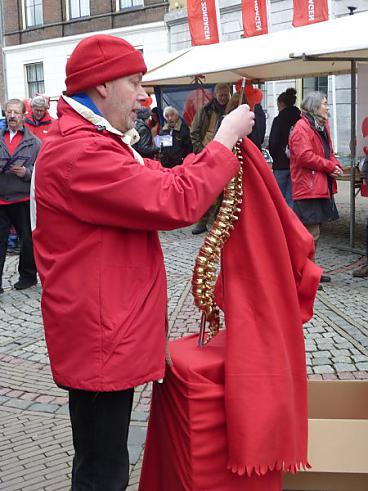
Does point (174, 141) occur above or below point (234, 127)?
below

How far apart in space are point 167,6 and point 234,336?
24.4 meters

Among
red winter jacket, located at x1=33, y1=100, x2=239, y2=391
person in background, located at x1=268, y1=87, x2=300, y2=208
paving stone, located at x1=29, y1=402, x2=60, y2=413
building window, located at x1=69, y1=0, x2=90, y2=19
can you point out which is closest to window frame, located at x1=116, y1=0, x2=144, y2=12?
building window, located at x1=69, y1=0, x2=90, y2=19

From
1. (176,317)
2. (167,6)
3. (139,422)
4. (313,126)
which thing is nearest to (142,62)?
(139,422)

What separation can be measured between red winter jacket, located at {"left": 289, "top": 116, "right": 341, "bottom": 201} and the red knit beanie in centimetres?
482

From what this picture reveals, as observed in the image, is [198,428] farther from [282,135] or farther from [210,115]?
[210,115]

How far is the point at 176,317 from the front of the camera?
20.1ft

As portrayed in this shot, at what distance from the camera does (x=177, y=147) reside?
10.8 m

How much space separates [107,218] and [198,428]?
812 mm

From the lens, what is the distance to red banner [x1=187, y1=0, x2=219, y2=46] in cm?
1619

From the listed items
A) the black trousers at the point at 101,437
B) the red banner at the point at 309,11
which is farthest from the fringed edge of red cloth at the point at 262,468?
the red banner at the point at 309,11

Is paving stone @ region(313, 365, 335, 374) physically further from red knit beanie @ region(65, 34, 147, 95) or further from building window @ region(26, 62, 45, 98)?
building window @ region(26, 62, 45, 98)

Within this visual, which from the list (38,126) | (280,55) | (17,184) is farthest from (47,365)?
(38,126)

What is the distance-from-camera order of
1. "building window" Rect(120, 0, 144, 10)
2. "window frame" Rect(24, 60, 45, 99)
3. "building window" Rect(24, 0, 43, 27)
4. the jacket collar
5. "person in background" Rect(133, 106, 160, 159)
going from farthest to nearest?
"building window" Rect(24, 0, 43, 27) → "window frame" Rect(24, 60, 45, 99) → "building window" Rect(120, 0, 144, 10) → "person in background" Rect(133, 106, 160, 159) → the jacket collar

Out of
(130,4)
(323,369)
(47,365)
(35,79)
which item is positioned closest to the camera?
(323,369)
